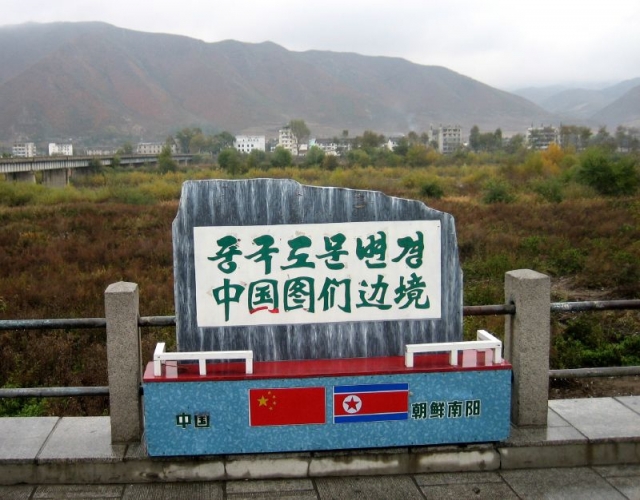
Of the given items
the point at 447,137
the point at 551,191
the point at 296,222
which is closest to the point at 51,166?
the point at 551,191

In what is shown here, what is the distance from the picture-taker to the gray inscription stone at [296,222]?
13.3 feet

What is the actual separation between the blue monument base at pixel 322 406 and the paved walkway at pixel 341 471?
102 mm

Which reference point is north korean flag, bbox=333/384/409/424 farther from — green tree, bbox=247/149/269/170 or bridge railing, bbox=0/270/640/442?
green tree, bbox=247/149/269/170

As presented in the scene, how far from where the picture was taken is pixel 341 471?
4004 millimetres

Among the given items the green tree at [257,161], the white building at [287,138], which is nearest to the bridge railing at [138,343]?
the green tree at [257,161]

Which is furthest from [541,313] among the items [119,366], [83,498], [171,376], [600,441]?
[83,498]

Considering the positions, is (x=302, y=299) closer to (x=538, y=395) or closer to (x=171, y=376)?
(x=171, y=376)

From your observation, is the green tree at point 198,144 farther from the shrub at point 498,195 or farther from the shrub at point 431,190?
the shrub at point 498,195

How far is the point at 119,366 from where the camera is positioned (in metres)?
4.03

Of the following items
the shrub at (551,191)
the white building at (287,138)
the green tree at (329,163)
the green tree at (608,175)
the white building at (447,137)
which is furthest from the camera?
the white building at (287,138)

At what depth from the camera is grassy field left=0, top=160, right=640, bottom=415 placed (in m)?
7.78

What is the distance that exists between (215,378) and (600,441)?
247cm

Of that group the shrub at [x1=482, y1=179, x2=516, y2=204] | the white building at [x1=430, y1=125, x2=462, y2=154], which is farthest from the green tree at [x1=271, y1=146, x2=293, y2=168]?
the white building at [x1=430, y1=125, x2=462, y2=154]

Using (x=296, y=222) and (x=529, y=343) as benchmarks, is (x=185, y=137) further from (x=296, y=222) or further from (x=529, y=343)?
(x=529, y=343)
